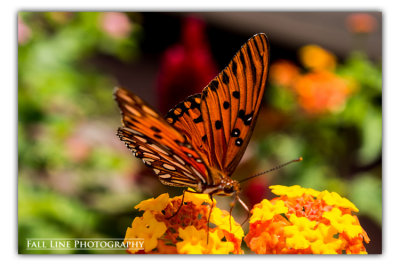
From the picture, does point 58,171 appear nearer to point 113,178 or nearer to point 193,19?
point 113,178

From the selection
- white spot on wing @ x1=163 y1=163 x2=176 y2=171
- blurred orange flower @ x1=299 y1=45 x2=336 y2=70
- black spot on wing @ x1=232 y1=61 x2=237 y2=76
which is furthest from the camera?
blurred orange flower @ x1=299 y1=45 x2=336 y2=70

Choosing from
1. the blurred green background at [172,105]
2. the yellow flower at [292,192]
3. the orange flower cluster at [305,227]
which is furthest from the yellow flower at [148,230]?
the blurred green background at [172,105]

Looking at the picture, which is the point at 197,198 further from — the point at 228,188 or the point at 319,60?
the point at 319,60

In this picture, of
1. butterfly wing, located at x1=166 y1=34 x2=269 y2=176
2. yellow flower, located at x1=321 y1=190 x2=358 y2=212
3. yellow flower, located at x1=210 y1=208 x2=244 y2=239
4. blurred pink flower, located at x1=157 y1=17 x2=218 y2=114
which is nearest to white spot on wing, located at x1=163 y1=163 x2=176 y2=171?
butterfly wing, located at x1=166 y1=34 x2=269 y2=176

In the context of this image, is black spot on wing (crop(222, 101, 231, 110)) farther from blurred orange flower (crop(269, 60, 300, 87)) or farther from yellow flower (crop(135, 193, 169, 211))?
blurred orange flower (crop(269, 60, 300, 87))

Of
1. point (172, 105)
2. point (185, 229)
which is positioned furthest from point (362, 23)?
point (185, 229)

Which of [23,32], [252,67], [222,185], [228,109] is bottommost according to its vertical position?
[222,185]

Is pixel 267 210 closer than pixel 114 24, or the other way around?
pixel 267 210
